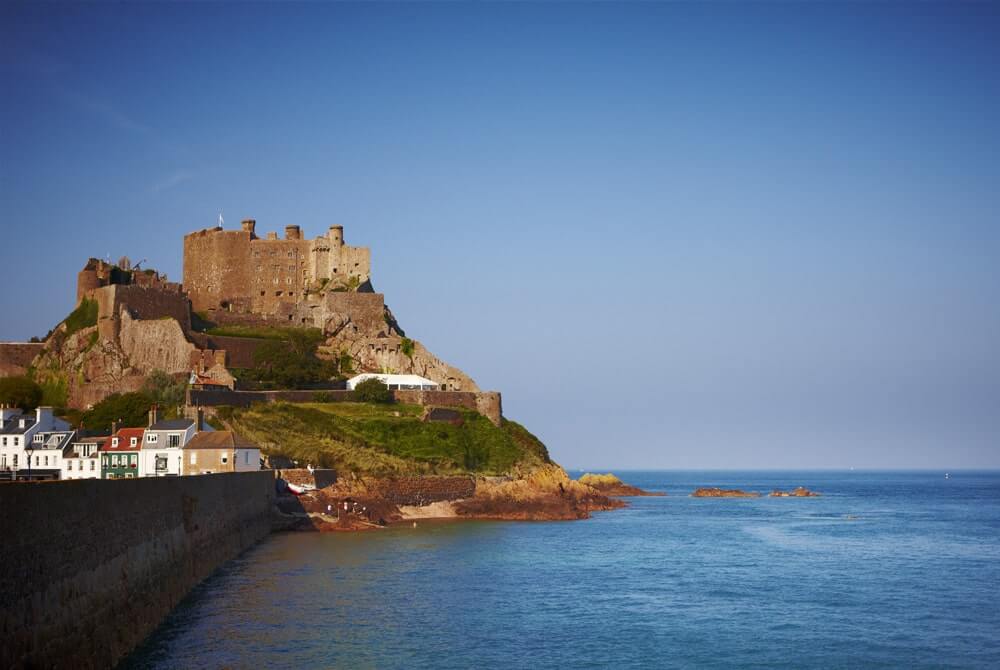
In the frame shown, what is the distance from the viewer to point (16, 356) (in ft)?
242

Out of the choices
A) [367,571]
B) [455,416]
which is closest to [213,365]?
[455,416]

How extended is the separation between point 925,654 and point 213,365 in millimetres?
54500

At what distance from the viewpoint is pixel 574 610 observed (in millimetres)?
33531

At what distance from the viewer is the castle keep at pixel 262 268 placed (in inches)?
3516

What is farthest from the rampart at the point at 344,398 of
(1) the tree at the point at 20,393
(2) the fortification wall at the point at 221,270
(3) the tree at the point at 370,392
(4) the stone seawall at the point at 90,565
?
(4) the stone seawall at the point at 90,565

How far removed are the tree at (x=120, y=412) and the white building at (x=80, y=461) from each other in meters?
8.51

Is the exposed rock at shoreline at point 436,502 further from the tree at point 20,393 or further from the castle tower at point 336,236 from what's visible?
the castle tower at point 336,236

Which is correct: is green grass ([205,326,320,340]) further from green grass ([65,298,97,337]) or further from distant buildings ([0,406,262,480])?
distant buildings ([0,406,262,480])

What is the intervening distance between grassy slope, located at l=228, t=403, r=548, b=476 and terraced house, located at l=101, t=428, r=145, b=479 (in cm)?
1125

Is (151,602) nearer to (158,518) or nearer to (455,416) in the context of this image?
(158,518)

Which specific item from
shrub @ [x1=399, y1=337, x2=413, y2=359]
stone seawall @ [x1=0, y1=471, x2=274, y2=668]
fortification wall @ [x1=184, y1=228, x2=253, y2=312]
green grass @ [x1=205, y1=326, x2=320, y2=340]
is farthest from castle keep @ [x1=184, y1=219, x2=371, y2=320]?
stone seawall @ [x1=0, y1=471, x2=274, y2=668]

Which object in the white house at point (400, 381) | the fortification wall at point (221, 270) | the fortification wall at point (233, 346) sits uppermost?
the fortification wall at point (221, 270)

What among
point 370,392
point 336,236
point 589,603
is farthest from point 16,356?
point 589,603

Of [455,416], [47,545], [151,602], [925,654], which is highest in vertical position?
[455,416]
